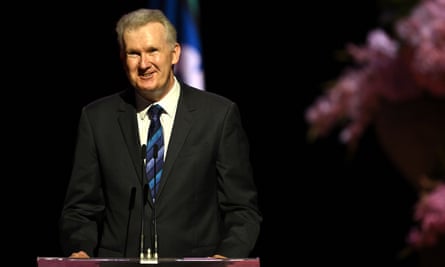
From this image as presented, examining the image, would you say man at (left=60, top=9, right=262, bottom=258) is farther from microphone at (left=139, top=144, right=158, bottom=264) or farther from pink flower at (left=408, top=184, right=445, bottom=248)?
pink flower at (left=408, top=184, right=445, bottom=248)

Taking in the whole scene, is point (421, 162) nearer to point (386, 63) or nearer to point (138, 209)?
point (386, 63)

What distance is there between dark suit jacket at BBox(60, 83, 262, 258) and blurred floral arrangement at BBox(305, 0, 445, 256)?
0.82 meters

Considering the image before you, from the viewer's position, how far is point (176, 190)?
2.30 metres

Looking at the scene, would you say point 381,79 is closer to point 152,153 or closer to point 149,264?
point 149,264

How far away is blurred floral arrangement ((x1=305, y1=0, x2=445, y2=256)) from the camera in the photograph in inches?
53.7

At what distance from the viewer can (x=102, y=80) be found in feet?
13.7

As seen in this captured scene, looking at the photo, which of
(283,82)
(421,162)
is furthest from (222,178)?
(283,82)

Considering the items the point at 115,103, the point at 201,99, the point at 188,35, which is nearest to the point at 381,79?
the point at 201,99

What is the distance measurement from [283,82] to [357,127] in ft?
7.77

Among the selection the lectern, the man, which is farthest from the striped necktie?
the lectern

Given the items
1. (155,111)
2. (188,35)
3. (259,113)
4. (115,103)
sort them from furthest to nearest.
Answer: (188,35), (259,113), (115,103), (155,111)

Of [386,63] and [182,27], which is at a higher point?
[182,27]

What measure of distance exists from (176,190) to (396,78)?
0.97 meters

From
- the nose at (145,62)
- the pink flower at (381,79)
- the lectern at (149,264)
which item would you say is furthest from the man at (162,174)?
the pink flower at (381,79)
